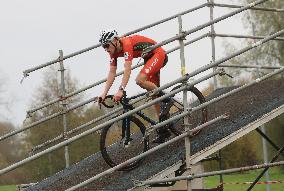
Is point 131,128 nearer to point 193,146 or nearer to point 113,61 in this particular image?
point 113,61

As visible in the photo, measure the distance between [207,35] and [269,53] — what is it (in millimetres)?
24121

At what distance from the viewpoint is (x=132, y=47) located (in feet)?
21.2

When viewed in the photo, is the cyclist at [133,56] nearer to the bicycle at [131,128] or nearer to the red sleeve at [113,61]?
the red sleeve at [113,61]

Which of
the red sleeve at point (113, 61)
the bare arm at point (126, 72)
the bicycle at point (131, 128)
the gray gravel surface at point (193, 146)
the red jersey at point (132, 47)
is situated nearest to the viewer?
the gray gravel surface at point (193, 146)

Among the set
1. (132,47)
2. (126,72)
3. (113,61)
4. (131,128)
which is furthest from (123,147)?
(132,47)

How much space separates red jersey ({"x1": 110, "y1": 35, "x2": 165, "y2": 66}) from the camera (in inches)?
249

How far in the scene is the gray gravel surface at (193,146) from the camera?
591 centimetres

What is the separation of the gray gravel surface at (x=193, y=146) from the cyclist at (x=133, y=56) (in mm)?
467

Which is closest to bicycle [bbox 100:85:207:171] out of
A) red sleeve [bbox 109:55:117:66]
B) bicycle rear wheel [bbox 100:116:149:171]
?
bicycle rear wheel [bbox 100:116:149:171]

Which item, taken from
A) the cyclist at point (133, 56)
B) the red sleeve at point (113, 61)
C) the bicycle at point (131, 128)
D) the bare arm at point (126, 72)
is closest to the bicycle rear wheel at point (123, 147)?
the bicycle at point (131, 128)

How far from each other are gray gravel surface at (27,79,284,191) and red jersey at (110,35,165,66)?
1171 millimetres

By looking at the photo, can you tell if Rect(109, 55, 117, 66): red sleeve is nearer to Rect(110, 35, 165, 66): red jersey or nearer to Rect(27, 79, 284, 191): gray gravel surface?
Rect(110, 35, 165, 66): red jersey

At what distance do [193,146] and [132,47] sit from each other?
1.37 meters

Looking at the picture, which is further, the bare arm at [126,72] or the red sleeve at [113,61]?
the red sleeve at [113,61]
